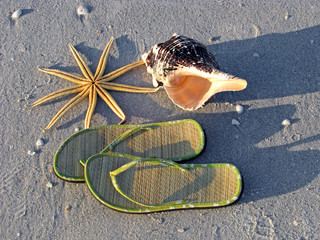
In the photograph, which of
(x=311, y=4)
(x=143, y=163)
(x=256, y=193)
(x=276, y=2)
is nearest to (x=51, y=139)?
(x=143, y=163)

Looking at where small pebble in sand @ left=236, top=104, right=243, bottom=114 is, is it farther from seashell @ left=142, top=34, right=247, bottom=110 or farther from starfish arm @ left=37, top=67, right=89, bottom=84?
starfish arm @ left=37, top=67, right=89, bottom=84

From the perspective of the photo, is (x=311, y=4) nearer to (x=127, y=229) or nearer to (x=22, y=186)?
(x=127, y=229)

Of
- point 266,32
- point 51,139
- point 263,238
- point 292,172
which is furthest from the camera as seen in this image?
point 266,32

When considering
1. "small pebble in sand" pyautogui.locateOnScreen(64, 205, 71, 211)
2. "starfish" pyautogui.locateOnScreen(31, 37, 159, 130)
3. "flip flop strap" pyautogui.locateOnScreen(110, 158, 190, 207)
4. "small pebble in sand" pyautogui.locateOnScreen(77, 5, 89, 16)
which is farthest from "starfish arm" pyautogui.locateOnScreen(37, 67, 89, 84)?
"small pebble in sand" pyautogui.locateOnScreen(64, 205, 71, 211)

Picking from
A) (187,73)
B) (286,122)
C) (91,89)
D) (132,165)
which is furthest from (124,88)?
(286,122)

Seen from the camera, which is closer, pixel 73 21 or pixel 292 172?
pixel 292 172
